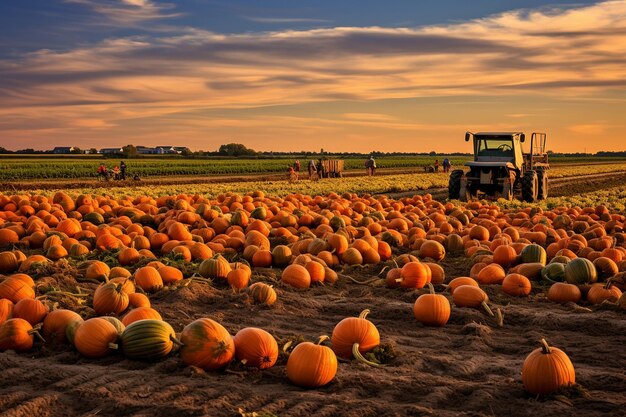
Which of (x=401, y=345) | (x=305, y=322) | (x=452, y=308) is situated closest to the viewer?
(x=401, y=345)

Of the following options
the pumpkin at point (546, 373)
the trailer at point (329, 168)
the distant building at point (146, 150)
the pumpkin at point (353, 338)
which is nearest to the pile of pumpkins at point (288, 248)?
the pumpkin at point (353, 338)

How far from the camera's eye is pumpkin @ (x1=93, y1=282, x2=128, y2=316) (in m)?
6.35

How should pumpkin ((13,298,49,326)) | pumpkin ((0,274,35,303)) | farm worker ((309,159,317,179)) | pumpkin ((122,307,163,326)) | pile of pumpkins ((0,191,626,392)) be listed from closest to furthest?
pumpkin ((122,307,163,326)) < pumpkin ((13,298,49,326)) < pumpkin ((0,274,35,303)) < pile of pumpkins ((0,191,626,392)) < farm worker ((309,159,317,179))

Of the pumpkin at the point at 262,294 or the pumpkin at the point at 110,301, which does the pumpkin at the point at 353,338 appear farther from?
the pumpkin at the point at 110,301

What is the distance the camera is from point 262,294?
23.0 feet

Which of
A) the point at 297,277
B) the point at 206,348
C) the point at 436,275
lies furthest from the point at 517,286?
the point at 206,348

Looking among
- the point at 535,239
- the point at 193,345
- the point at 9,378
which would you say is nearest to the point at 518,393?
the point at 193,345

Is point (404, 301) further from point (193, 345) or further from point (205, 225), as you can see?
point (205, 225)

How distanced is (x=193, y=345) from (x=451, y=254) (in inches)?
262

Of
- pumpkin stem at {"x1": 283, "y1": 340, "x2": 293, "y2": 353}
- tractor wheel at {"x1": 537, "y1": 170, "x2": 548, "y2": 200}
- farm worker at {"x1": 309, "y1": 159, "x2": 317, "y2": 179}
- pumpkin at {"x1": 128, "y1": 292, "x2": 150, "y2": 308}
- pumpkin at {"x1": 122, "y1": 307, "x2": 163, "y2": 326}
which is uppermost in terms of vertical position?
farm worker at {"x1": 309, "y1": 159, "x2": 317, "y2": 179}

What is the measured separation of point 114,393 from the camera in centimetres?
439

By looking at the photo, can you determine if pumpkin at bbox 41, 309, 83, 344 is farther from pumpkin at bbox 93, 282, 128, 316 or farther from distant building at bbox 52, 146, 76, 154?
distant building at bbox 52, 146, 76, 154

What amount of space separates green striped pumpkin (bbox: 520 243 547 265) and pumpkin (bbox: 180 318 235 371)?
5.55 m

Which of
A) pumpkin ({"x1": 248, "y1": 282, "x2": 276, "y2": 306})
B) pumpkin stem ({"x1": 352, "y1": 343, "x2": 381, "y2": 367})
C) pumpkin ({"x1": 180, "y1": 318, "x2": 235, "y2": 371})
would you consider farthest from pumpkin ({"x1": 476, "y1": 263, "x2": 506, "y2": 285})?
pumpkin ({"x1": 180, "y1": 318, "x2": 235, "y2": 371})
